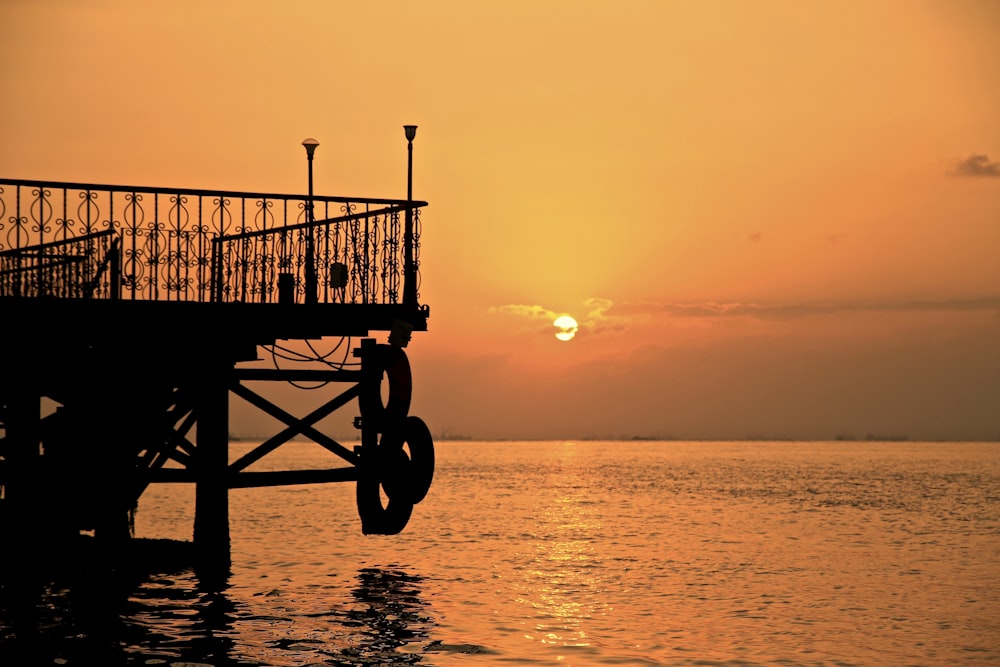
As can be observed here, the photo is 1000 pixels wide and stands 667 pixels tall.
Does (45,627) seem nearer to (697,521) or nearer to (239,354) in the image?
(239,354)

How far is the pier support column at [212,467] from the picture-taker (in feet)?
70.6

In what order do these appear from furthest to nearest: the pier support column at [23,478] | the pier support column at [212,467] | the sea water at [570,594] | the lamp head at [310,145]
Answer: the lamp head at [310,145] < the pier support column at [212,467] < the pier support column at [23,478] < the sea water at [570,594]

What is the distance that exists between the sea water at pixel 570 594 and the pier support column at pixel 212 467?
887 millimetres

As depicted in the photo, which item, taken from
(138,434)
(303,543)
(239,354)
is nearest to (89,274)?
(138,434)

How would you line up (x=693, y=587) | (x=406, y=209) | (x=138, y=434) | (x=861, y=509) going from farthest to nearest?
1. (x=861, y=509)
2. (x=693, y=587)
3. (x=406, y=209)
4. (x=138, y=434)

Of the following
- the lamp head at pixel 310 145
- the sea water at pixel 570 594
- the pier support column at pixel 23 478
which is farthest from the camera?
the lamp head at pixel 310 145

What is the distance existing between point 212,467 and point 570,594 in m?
8.00

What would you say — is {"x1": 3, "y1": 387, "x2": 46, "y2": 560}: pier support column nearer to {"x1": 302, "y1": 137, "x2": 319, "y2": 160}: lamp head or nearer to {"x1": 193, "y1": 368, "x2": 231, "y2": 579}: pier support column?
{"x1": 193, "y1": 368, "x2": 231, "y2": 579}: pier support column

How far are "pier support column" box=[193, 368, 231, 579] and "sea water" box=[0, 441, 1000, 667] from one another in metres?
0.89

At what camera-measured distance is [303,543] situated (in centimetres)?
3678

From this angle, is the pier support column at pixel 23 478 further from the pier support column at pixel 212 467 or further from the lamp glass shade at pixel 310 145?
the lamp glass shade at pixel 310 145

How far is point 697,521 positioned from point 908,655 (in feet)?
99.9

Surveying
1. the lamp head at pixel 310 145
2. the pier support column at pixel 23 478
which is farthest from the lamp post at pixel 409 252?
the pier support column at pixel 23 478

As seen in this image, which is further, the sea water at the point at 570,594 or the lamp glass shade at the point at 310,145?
the lamp glass shade at the point at 310,145
